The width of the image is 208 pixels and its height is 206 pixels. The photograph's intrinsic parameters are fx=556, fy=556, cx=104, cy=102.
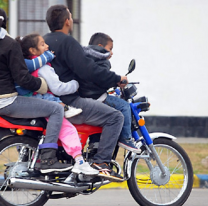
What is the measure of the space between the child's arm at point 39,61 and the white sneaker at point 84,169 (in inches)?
35.2

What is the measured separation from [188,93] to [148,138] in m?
5.40

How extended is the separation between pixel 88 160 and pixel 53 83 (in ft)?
2.53

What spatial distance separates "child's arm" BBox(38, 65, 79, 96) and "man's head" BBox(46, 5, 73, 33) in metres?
0.43

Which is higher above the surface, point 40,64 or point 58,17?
point 58,17

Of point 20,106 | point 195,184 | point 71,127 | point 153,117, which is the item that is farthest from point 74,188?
point 153,117

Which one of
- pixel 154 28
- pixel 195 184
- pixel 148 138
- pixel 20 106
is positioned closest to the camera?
pixel 20 106

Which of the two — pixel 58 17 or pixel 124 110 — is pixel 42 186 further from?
pixel 58 17

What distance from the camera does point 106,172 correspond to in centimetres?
482

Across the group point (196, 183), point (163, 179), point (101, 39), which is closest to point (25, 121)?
point (101, 39)

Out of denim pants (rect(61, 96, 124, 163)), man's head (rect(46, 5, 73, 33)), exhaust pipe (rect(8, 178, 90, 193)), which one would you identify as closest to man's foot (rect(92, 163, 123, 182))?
denim pants (rect(61, 96, 124, 163))

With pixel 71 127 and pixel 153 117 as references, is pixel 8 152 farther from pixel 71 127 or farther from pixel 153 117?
pixel 153 117

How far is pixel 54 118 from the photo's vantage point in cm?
464

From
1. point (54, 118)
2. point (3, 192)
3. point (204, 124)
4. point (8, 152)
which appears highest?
point (54, 118)

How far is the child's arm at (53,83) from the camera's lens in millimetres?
4664
